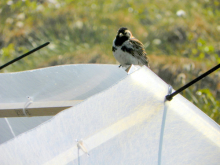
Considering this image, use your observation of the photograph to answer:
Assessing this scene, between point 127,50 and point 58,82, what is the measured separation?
150 cm

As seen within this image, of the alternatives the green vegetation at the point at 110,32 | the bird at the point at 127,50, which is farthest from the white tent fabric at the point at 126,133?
the green vegetation at the point at 110,32

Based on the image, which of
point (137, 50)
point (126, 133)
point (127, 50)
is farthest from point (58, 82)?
point (137, 50)

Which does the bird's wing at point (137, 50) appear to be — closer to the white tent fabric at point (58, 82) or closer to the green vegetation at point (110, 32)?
the green vegetation at point (110, 32)

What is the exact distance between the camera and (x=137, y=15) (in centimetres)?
507

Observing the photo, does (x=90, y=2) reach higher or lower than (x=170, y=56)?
higher

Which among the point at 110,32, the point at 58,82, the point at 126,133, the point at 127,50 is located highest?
the point at 110,32

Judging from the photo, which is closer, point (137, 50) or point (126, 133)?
point (126, 133)

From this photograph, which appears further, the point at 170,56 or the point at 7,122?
the point at 170,56

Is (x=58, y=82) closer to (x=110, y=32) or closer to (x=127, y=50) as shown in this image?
(x=127, y=50)

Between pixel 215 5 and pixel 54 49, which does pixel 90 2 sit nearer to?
pixel 54 49

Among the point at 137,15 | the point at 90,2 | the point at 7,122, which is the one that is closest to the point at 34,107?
the point at 7,122

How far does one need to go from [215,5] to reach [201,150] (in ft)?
16.2

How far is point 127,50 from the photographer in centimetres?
296

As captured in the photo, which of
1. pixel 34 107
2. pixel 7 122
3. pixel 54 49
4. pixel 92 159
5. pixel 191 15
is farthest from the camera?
pixel 191 15
